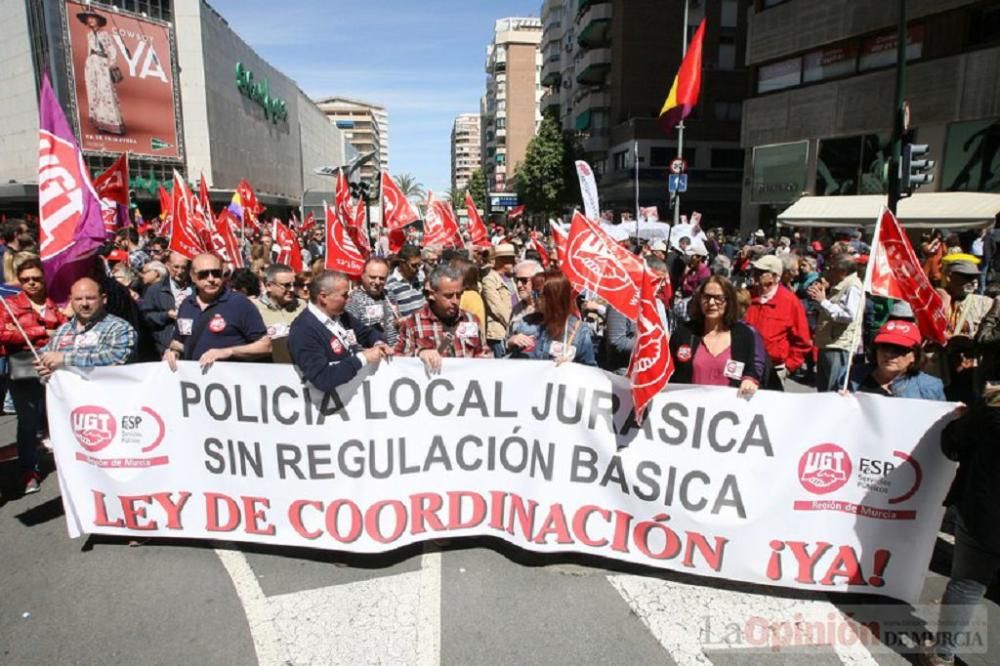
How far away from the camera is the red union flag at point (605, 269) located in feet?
12.1

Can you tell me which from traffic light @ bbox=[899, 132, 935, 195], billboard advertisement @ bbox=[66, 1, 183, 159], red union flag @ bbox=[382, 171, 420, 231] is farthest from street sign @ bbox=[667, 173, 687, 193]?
billboard advertisement @ bbox=[66, 1, 183, 159]

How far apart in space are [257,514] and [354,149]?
154 metres

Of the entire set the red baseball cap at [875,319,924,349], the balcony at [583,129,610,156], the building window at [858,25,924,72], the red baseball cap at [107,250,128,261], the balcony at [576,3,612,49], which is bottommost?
the red baseball cap at [875,319,924,349]

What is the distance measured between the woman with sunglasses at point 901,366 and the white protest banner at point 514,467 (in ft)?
1.38

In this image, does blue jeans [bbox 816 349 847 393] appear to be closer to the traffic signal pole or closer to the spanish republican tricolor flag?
the traffic signal pole

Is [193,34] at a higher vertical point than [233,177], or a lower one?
higher

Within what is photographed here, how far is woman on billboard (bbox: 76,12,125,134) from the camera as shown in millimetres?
38938

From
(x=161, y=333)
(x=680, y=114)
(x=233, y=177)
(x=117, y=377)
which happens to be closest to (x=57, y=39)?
(x=233, y=177)

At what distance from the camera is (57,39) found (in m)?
37.3

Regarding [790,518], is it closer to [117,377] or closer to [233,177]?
[117,377]

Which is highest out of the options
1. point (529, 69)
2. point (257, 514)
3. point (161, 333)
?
point (529, 69)

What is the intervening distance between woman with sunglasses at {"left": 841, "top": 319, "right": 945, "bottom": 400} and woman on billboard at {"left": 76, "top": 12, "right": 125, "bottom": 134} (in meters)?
47.5

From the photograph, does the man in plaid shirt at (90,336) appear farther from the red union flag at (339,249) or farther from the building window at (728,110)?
the building window at (728,110)

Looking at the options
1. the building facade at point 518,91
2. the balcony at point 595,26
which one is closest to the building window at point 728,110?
the balcony at point 595,26
